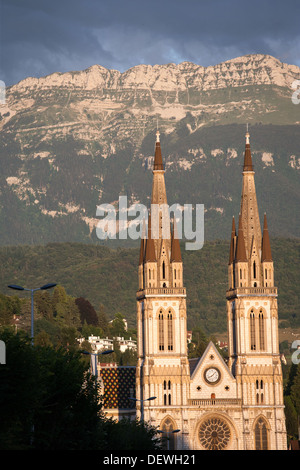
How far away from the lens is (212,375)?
502 ft

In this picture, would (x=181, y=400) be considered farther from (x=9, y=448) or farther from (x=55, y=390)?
(x=9, y=448)

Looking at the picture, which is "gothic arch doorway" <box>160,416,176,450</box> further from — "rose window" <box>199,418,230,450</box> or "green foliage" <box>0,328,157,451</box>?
"green foliage" <box>0,328,157,451</box>

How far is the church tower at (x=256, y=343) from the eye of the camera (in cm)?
15050

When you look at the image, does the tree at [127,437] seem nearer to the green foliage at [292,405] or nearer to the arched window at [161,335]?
the arched window at [161,335]

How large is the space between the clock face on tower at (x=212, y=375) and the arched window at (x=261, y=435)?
6306 millimetres

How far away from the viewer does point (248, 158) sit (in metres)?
160

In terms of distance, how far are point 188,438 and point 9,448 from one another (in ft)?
245

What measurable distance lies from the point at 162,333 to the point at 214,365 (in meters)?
6.92

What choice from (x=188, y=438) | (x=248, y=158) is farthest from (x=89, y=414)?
(x=248, y=158)

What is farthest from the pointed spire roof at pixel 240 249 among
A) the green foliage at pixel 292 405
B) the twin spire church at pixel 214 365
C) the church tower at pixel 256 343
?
the green foliage at pixel 292 405

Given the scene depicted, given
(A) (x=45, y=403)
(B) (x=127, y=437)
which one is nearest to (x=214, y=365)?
(B) (x=127, y=437)

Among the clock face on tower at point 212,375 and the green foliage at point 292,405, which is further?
the green foliage at point 292,405

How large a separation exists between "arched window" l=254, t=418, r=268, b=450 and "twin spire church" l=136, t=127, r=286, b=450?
0.07 ft

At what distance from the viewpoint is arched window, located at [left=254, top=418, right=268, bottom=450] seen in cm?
14962
